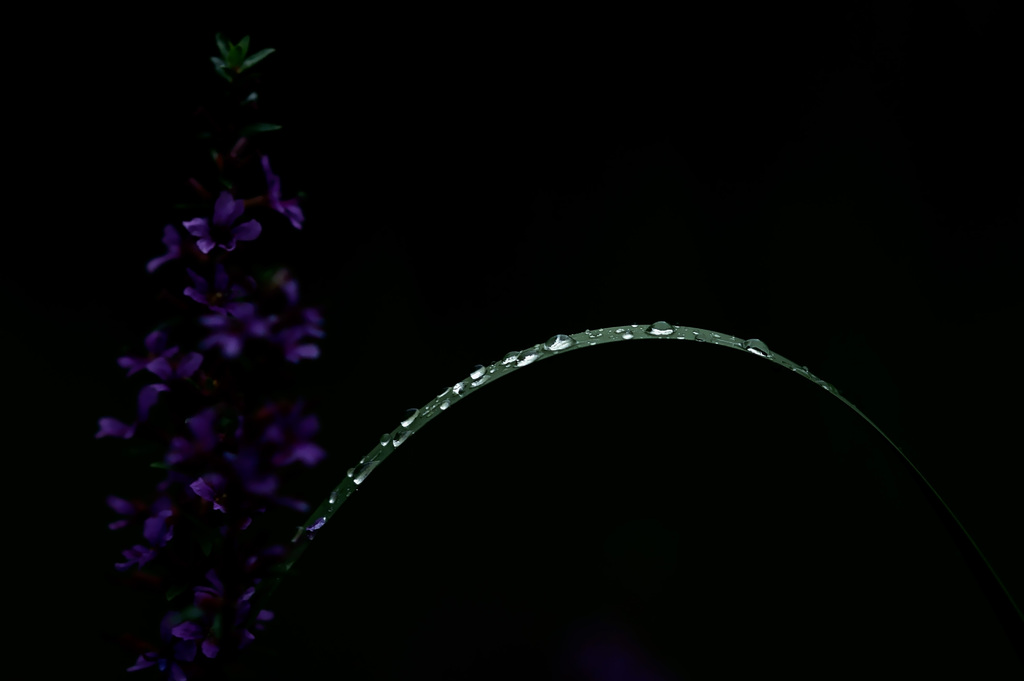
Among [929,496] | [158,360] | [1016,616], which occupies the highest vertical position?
[158,360]

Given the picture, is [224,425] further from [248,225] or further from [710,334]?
[710,334]

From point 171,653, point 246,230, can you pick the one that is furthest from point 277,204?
point 171,653

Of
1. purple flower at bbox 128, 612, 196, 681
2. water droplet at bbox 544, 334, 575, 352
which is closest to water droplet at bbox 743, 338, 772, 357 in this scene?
water droplet at bbox 544, 334, 575, 352

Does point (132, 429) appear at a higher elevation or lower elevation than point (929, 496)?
higher

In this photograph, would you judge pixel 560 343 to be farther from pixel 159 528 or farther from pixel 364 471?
pixel 159 528

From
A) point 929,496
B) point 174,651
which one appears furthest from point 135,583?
point 929,496

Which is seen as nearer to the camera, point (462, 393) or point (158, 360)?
point (158, 360)

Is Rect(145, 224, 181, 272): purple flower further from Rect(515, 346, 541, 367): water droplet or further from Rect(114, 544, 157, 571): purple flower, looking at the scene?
Rect(515, 346, 541, 367): water droplet
